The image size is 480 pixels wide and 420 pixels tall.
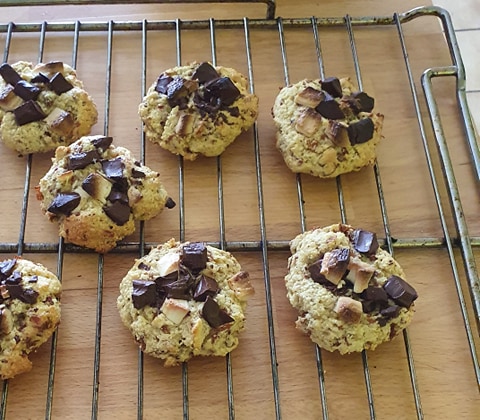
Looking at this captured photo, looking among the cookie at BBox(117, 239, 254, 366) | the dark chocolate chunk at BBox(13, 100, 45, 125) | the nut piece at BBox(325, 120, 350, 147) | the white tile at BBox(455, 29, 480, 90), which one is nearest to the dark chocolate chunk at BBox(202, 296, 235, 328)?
the cookie at BBox(117, 239, 254, 366)

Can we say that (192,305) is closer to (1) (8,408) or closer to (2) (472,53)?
(1) (8,408)

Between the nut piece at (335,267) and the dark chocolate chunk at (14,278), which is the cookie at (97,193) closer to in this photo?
the dark chocolate chunk at (14,278)

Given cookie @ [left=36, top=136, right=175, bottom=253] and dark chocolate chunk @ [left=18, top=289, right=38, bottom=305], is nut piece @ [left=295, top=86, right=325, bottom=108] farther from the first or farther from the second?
→ dark chocolate chunk @ [left=18, top=289, right=38, bottom=305]

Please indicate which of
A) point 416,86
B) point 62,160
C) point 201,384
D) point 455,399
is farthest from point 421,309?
point 62,160

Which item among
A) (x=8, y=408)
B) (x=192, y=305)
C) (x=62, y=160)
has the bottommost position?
(x=8, y=408)

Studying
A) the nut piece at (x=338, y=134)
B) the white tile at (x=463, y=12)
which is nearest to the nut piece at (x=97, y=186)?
the nut piece at (x=338, y=134)

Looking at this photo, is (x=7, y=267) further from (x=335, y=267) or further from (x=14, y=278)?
(x=335, y=267)
